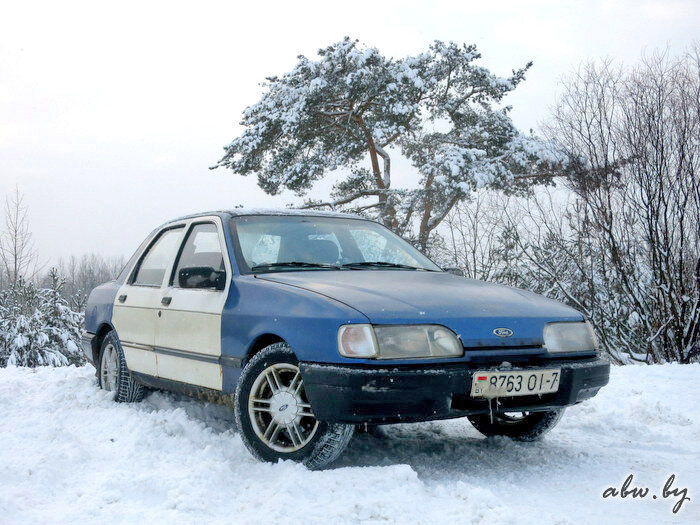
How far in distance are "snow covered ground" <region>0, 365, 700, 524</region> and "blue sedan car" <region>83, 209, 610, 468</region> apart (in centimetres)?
27

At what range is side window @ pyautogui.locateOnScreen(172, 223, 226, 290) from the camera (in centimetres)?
452

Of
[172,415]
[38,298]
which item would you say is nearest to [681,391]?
[172,415]

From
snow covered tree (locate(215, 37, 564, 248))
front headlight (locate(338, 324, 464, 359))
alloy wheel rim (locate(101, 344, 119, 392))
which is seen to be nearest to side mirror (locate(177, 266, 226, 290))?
front headlight (locate(338, 324, 464, 359))

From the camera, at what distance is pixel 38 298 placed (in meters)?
30.9

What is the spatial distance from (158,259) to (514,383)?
3.20 meters

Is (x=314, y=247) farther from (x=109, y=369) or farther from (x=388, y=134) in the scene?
(x=388, y=134)

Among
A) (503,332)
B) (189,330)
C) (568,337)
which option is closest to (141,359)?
(189,330)

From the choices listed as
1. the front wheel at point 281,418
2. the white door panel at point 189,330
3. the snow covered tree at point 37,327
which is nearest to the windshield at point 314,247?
the white door panel at point 189,330

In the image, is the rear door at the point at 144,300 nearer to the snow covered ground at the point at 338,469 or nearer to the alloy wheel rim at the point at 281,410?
the snow covered ground at the point at 338,469

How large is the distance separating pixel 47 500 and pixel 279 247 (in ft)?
6.77

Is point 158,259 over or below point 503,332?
over

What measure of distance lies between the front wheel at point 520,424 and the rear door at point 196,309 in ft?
5.97

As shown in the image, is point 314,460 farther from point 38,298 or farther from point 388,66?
point 38,298

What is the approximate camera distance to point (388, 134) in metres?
21.5
